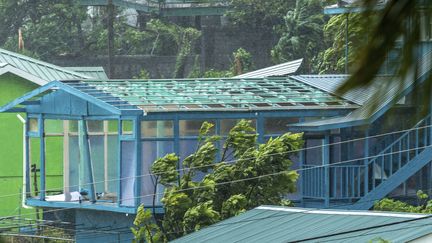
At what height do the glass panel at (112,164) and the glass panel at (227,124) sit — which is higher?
the glass panel at (227,124)

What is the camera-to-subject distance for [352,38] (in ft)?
5.66

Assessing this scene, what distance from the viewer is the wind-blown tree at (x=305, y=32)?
39.8 m

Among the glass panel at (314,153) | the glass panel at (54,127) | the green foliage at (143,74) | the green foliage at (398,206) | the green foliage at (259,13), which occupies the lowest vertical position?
the green foliage at (398,206)

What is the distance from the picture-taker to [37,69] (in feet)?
103

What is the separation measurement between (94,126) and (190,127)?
9.09 ft

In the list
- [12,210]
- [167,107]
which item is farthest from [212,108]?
[12,210]

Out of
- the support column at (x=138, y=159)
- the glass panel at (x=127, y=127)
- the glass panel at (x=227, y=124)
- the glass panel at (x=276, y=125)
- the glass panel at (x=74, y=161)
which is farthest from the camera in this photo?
the glass panel at (x=74, y=161)

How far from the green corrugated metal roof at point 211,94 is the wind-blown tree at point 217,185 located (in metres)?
2.16

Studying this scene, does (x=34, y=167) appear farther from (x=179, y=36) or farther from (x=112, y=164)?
(x=179, y=36)

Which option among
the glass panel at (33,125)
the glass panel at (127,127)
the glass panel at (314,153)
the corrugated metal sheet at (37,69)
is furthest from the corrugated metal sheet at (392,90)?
the corrugated metal sheet at (37,69)

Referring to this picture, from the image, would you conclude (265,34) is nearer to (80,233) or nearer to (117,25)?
(117,25)

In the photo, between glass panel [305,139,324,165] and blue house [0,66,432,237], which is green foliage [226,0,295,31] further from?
glass panel [305,139,324,165]

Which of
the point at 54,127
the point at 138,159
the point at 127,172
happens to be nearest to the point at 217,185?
the point at 138,159

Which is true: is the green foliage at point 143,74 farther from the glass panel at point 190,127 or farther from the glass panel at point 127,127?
the glass panel at point 190,127
